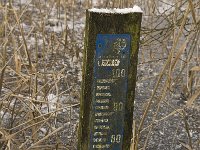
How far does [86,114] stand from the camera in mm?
1301

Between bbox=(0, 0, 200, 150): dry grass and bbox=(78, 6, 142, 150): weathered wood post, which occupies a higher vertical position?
bbox=(78, 6, 142, 150): weathered wood post

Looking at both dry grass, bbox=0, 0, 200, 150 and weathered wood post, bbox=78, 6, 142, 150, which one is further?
dry grass, bbox=0, 0, 200, 150

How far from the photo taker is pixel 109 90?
4.22 ft

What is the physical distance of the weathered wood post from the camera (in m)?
1.23

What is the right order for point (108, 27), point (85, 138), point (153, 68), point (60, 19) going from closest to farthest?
point (108, 27), point (85, 138), point (153, 68), point (60, 19)

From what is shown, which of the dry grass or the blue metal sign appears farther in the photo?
the dry grass

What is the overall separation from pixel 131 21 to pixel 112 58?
0.12m

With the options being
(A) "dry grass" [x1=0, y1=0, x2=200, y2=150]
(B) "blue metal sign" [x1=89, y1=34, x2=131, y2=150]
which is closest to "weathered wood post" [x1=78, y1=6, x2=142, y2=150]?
(B) "blue metal sign" [x1=89, y1=34, x2=131, y2=150]

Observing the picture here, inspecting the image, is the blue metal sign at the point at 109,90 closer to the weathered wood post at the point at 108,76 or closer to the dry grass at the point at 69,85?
the weathered wood post at the point at 108,76

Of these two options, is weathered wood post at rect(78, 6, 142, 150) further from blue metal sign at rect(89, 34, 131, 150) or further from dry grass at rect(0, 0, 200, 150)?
dry grass at rect(0, 0, 200, 150)

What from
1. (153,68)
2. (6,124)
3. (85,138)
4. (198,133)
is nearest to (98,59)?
(85,138)

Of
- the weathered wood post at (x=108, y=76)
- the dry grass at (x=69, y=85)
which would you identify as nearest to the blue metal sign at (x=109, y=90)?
the weathered wood post at (x=108, y=76)

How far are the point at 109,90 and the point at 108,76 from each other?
0.04m

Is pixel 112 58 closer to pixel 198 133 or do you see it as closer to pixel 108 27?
pixel 108 27
